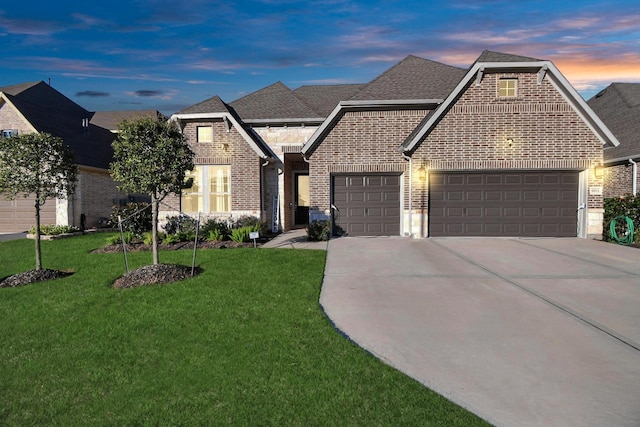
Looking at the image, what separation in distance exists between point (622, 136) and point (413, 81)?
34.8ft

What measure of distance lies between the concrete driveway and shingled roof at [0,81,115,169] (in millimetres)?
16670

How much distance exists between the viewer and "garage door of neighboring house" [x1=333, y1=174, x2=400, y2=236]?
14.9m

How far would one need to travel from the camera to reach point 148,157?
8.31m

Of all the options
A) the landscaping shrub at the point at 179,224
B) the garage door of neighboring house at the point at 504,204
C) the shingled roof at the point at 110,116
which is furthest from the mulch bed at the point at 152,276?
the shingled roof at the point at 110,116

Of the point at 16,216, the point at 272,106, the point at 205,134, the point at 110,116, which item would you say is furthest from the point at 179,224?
the point at 110,116

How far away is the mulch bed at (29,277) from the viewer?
8.38 metres

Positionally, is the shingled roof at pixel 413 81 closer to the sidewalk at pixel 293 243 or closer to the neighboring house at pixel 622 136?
the sidewalk at pixel 293 243

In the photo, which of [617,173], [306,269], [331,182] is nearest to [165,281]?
[306,269]

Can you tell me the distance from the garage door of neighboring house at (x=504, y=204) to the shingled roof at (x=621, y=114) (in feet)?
15.1

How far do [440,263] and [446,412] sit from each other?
6.58 m

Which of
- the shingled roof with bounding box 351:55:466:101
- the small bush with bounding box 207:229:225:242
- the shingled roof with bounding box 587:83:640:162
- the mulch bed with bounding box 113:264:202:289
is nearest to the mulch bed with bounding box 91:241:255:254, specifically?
the small bush with bounding box 207:229:225:242

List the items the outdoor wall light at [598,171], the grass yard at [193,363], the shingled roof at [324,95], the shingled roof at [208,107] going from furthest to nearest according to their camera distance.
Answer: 1. the shingled roof at [324,95]
2. the shingled roof at [208,107]
3. the outdoor wall light at [598,171]
4. the grass yard at [193,363]

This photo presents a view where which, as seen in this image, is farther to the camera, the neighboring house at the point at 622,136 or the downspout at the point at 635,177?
the neighboring house at the point at 622,136

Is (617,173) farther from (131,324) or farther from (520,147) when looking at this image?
(131,324)
